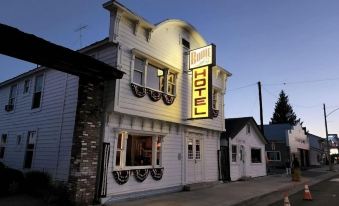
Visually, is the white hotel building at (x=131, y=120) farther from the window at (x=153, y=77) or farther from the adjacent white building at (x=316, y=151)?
the adjacent white building at (x=316, y=151)

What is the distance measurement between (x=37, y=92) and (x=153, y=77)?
659 cm

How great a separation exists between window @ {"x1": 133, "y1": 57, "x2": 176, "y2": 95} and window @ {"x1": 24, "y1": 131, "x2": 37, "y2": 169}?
6.34 meters

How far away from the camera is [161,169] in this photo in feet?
47.3

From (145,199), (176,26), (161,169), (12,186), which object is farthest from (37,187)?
(176,26)

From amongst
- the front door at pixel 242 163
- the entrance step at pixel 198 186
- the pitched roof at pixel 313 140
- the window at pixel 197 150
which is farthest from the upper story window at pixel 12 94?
the pitched roof at pixel 313 140

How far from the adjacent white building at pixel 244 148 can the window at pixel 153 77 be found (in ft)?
24.8

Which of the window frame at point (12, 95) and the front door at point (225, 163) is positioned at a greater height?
the window frame at point (12, 95)

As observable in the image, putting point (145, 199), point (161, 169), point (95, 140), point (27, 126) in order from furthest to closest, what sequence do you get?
point (27, 126), point (161, 169), point (145, 199), point (95, 140)

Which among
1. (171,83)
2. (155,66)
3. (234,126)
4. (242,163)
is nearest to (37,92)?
(155,66)

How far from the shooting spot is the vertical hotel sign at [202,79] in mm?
15695

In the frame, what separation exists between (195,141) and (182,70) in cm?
431

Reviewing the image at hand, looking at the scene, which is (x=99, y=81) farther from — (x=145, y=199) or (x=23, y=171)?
(x=23, y=171)

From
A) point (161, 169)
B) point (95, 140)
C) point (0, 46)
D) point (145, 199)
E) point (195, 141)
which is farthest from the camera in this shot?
point (195, 141)

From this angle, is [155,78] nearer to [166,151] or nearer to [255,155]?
[166,151]
